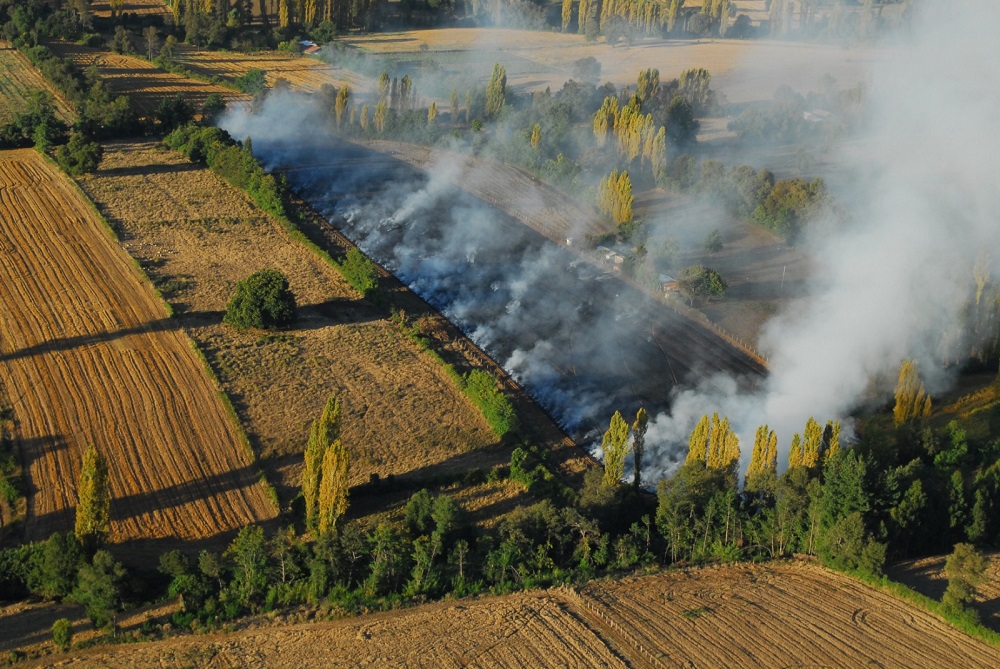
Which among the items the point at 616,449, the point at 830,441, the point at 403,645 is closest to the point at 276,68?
the point at 616,449

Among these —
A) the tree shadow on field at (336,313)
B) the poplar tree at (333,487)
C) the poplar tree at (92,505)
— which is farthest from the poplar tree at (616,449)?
the tree shadow on field at (336,313)

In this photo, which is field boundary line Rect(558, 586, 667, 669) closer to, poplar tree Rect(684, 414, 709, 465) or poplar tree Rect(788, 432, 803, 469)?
poplar tree Rect(684, 414, 709, 465)

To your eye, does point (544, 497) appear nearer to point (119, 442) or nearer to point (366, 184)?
point (119, 442)

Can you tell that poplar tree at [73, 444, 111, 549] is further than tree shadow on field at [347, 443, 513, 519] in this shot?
No

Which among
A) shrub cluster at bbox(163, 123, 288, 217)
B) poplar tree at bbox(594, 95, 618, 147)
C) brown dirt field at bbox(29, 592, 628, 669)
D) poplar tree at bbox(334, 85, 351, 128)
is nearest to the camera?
brown dirt field at bbox(29, 592, 628, 669)

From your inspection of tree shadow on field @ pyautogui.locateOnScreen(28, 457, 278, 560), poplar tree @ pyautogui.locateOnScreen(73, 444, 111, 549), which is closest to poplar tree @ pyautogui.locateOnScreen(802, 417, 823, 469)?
tree shadow on field @ pyautogui.locateOnScreen(28, 457, 278, 560)

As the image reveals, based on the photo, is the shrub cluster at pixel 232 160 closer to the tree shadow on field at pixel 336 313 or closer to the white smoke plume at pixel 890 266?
the tree shadow on field at pixel 336 313

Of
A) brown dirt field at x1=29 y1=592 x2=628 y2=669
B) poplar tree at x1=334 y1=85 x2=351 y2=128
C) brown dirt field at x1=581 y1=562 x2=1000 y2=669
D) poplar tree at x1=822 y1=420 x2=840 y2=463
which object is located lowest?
brown dirt field at x1=29 y1=592 x2=628 y2=669
